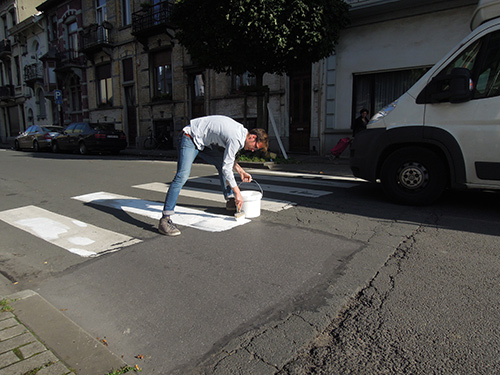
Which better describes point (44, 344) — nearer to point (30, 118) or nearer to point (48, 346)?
point (48, 346)

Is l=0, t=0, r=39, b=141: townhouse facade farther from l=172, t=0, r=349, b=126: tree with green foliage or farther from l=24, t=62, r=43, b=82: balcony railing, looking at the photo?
l=172, t=0, r=349, b=126: tree with green foliage

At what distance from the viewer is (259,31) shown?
9906 millimetres

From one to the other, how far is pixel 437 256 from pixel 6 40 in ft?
150

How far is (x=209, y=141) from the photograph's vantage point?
14.0 ft

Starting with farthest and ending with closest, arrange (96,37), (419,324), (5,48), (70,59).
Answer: (5,48) < (70,59) < (96,37) < (419,324)

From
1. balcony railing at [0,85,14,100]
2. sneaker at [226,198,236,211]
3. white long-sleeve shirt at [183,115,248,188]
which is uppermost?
balcony railing at [0,85,14,100]

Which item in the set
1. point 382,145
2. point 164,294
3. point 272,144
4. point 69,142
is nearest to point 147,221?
point 164,294

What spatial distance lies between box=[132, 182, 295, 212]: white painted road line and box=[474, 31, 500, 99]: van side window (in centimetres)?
300

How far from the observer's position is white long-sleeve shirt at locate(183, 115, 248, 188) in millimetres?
4090

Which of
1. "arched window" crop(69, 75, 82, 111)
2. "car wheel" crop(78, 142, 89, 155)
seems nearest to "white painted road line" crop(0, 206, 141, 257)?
"car wheel" crop(78, 142, 89, 155)

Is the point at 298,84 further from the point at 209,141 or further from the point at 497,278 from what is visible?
the point at 497,278

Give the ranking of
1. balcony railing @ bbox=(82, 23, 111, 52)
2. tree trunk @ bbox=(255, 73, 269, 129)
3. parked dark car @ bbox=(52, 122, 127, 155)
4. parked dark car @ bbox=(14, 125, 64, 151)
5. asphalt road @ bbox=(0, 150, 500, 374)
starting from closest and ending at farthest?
asphalt road @ bbox=(0, 150, 500, 374)
tree trunk @ bbox=(255, 73, 269, 129)
parked dark car @ bbox=(52, 122, 127, 155)
parked dark car @ bbox=(14, 125, 64, 151)
balcony railing @ bbox=(82, 23, 111, 52)

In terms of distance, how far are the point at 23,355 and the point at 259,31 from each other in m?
9.62

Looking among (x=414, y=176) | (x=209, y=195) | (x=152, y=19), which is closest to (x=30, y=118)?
(x=152, y=19)
